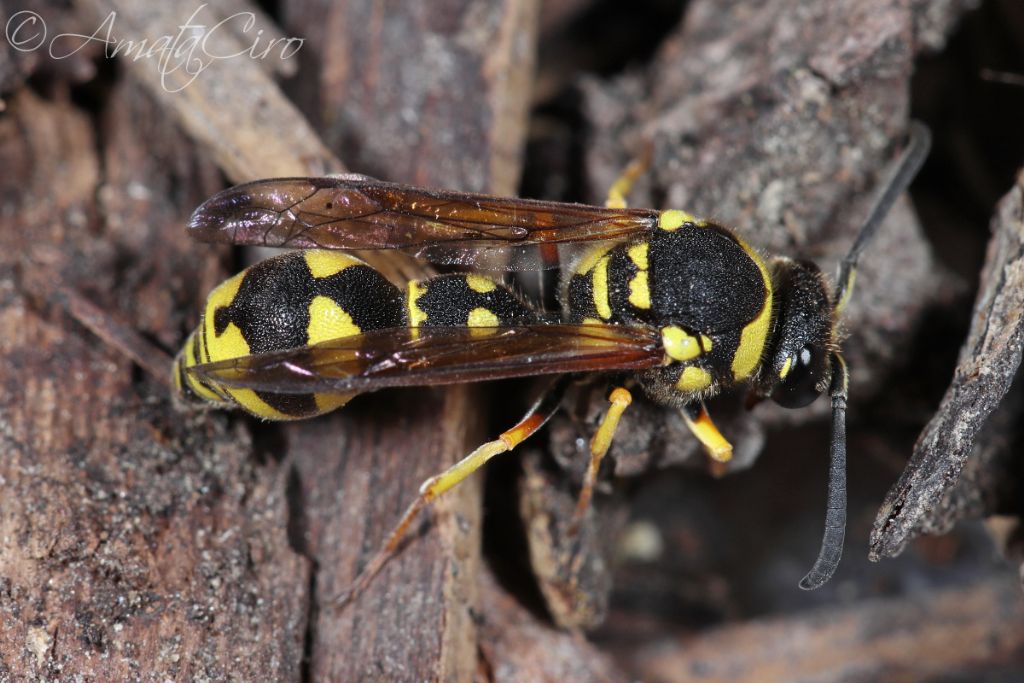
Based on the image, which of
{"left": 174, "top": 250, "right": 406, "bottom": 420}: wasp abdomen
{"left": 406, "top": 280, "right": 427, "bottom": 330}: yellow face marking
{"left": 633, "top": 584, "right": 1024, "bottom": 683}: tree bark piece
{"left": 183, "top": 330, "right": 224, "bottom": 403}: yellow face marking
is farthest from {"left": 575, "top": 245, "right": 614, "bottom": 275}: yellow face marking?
{"left": 633, "top": 584, "right": 1024, "bottom": 683}: tree bark piece

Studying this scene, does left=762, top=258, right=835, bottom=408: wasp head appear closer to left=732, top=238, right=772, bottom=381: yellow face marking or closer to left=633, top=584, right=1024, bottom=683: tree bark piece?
left=732, top=238, right=772, bottom=381: yellow face marking

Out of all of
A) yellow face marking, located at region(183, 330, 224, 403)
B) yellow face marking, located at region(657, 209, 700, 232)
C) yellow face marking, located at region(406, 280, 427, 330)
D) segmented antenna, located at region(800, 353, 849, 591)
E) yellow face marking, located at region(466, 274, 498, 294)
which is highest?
yellow face marking, located at region(657, 209, 700, 232)

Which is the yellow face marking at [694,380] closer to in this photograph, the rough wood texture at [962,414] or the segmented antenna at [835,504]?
the segmented antenna at [835,504]

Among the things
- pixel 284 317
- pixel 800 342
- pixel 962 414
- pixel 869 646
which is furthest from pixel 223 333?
pixel 869 646

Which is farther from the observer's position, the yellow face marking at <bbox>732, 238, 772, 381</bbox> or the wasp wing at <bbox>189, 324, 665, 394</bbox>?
the yellow face marking at <bbox>732, 238, 772, 381</bbox>

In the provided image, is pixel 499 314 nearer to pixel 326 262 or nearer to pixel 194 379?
pixel 326 262

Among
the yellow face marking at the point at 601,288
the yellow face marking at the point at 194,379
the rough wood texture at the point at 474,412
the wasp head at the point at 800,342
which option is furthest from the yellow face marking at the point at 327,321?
the wasp head at the point at 800,342

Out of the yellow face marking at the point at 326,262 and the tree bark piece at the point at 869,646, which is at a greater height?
the yellow face marking at the point at 326,262

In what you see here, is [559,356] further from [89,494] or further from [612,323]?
[89,494]

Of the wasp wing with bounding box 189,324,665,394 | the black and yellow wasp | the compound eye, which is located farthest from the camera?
the compound eye
